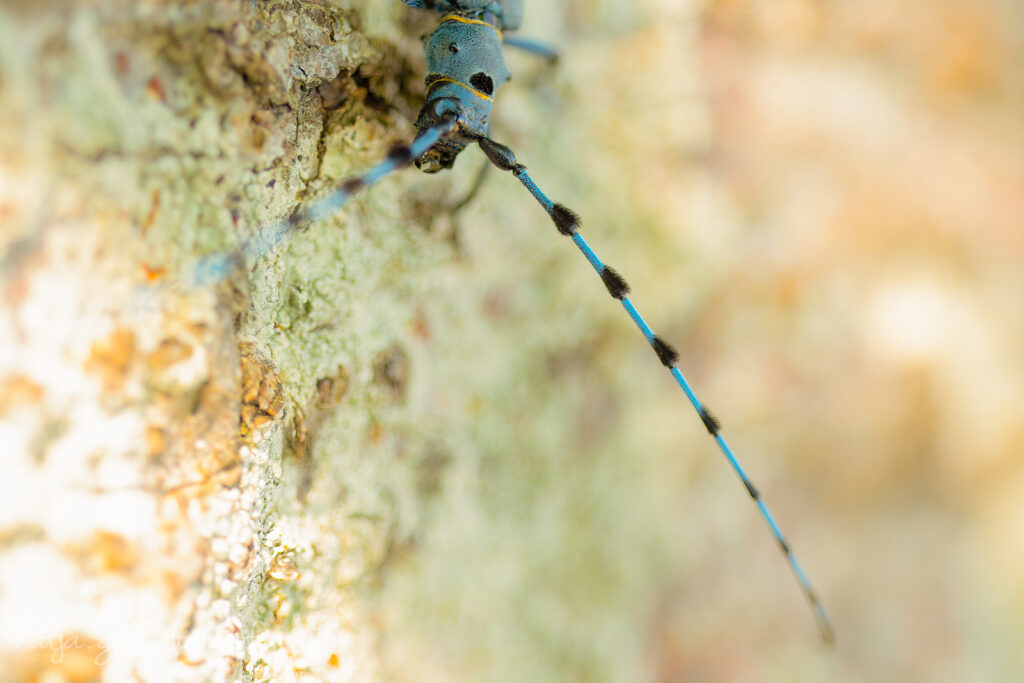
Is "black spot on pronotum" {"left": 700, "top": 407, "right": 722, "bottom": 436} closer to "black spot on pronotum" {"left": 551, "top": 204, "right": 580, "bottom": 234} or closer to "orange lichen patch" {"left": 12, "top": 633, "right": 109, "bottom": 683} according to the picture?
"black spot on pronotum" {"left": 551, "top": 204, "right": 580, "bottom": 234}

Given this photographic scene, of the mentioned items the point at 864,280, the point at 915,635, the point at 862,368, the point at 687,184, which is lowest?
the point at 915,635

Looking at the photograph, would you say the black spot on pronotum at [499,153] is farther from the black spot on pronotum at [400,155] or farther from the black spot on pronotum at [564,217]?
the black spot on pronotum at [400,155]

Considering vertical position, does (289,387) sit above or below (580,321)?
below

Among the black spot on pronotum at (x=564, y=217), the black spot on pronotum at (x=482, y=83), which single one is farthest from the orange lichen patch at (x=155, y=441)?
the black spot on pronotum at (x=482, y=83)

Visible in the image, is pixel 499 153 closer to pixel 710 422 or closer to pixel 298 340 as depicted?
pixel 298 340

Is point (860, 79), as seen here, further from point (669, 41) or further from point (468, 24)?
point (468, 24)

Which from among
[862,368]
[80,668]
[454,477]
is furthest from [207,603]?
[862,368]
